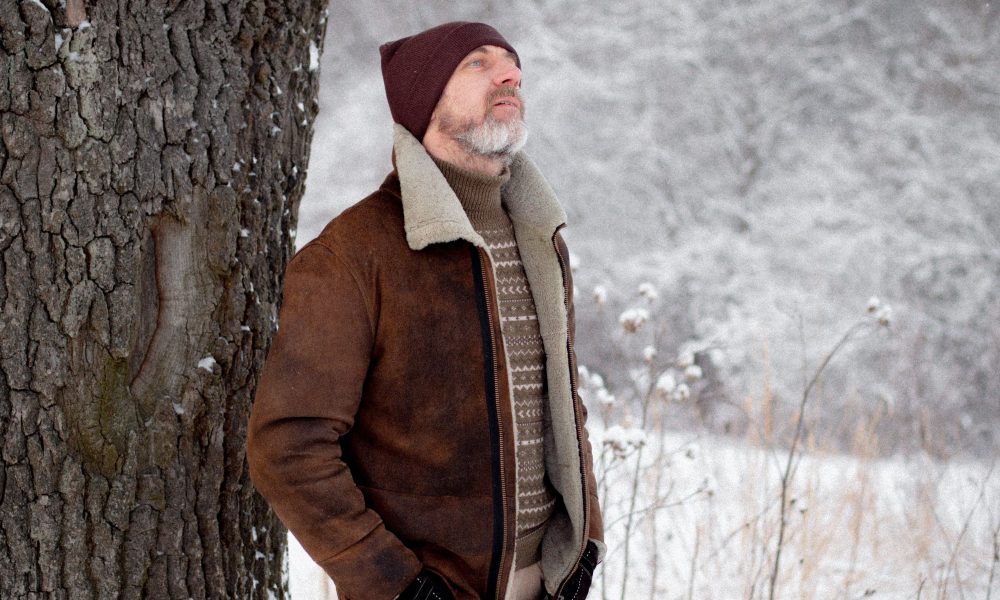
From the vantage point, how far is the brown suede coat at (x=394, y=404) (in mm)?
1428

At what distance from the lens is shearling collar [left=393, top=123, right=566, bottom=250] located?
5.06 ft

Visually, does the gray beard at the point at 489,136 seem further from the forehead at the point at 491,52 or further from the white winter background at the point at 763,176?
the white winter background at the point at 763,176

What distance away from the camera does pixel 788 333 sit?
7.94 m

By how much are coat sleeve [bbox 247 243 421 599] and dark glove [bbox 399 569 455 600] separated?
0.02 metres

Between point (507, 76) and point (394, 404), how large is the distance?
0.73 m

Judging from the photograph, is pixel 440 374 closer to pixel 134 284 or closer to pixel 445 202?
pixel 445 202

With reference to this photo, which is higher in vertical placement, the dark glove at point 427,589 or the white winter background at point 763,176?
the white winter background at point 763,176

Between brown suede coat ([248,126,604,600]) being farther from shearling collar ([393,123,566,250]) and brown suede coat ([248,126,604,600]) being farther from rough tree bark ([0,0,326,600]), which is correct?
rough tree bark ([0,0,326,600])

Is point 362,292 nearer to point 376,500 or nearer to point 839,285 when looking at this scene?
point 376,500

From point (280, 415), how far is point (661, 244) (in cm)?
753

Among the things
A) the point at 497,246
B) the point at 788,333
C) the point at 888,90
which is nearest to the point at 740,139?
the point at 888,90

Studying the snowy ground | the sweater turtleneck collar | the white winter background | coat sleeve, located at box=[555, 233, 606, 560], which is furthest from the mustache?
the white winter background


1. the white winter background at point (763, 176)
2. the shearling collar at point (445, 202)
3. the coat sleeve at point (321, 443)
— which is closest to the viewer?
the coat sleeve at point (321, 443)

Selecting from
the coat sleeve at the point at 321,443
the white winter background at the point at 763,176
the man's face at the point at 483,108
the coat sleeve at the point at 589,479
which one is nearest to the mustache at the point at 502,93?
the man's face at the point at 483,108
